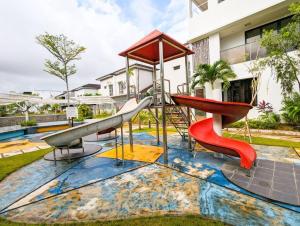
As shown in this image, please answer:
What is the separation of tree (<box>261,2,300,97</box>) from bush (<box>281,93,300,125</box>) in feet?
1.36

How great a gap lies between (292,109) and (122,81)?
68.7 ft

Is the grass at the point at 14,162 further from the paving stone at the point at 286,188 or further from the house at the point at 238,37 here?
the house at the point at 238,37

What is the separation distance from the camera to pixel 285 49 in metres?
8.12

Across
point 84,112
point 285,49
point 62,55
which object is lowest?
point 84,112

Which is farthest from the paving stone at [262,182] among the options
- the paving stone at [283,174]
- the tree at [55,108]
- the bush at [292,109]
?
the tree at [55,108]

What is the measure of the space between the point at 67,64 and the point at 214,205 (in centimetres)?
1757

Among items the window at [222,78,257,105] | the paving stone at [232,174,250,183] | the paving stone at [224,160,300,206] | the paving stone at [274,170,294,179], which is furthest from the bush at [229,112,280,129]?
the paving stone at [232,174,250,183]

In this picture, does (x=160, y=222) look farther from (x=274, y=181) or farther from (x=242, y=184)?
(x=274, y=181)

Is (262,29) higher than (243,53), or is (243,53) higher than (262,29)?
(262,29)

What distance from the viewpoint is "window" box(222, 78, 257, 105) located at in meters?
12.0

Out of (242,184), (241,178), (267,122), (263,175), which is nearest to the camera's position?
(242,184)

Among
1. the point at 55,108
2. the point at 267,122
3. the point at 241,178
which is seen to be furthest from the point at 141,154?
the point at 55,108

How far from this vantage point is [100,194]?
3.53m

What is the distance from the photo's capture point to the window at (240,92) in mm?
12047
